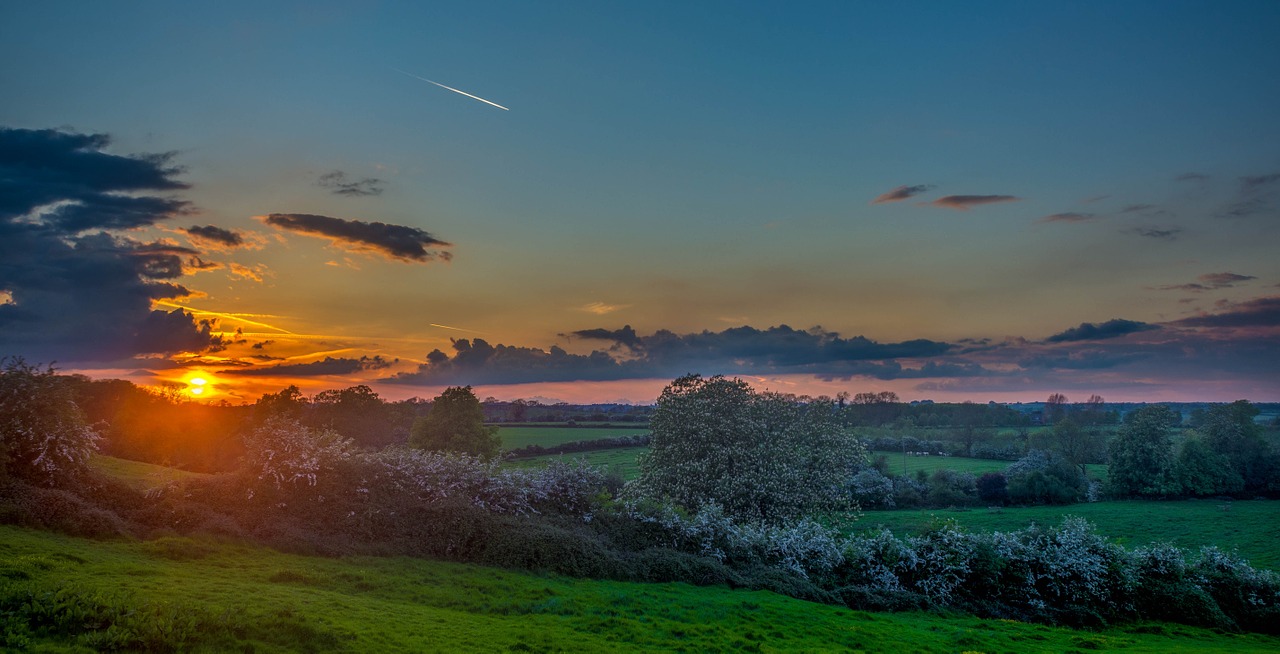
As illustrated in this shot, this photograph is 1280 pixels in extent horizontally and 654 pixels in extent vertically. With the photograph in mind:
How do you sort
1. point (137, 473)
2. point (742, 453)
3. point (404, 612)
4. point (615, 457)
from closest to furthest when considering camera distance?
1. point (404, 612)
2. point (137, 473)
3. point (742, 453)
4. point (615, 457)

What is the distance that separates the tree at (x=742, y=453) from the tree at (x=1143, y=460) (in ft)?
171

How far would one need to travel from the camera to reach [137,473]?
25.2 meters

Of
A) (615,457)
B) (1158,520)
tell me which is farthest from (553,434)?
(1158,520)

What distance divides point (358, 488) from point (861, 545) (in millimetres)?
18519

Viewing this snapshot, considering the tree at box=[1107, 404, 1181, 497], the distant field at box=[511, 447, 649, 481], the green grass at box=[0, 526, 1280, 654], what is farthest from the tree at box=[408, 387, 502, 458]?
the tree at box=[1107, 404, 1181, 497]

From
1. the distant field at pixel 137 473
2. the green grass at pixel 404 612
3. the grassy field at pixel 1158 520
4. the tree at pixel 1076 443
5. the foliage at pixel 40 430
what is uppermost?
the foliage at pixel 40 430

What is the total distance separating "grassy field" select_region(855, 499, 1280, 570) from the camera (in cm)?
5153

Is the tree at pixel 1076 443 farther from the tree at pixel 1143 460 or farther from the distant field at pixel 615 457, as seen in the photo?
the distant field at pixel 615 457

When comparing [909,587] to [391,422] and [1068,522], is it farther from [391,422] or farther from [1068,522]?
[391,422]

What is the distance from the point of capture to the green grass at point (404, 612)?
10195 millimetres

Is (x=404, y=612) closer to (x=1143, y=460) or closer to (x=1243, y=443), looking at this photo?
(x=1143, y=460)

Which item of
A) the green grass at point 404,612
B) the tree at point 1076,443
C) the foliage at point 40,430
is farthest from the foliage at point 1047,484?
the foliage at point 40,430

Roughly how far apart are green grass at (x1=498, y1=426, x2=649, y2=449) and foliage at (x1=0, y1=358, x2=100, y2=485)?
191 ft

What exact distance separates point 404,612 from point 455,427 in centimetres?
4454
